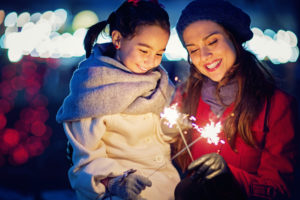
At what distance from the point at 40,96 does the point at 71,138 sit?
8.41 m

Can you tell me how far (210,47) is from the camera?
1.91 meters

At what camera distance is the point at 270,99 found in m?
1.90

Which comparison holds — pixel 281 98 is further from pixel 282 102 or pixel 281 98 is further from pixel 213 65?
pixel 213 65

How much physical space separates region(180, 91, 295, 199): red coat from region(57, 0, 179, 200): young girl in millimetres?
492

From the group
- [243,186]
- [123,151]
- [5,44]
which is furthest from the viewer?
[5,44]

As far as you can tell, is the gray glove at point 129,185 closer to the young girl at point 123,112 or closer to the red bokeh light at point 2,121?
the young girl at point 123,112

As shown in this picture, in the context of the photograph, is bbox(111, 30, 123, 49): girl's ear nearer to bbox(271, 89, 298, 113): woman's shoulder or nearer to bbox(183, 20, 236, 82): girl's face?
bbox(183, 20, 236, 82): girl's face

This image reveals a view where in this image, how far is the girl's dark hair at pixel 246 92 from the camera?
6.14ft

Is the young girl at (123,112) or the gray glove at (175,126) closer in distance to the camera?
the young girl at (123,112)

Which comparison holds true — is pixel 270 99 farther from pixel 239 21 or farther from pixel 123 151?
pixel 123 151

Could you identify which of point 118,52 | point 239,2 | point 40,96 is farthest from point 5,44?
point 118,52

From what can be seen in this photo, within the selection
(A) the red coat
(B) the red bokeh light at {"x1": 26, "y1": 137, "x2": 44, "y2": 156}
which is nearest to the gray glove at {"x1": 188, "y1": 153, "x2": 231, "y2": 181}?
(A) the red coat

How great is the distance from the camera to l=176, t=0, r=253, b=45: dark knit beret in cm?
189

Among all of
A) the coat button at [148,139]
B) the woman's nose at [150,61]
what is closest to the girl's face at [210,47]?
the woman's nose at [150,61]
